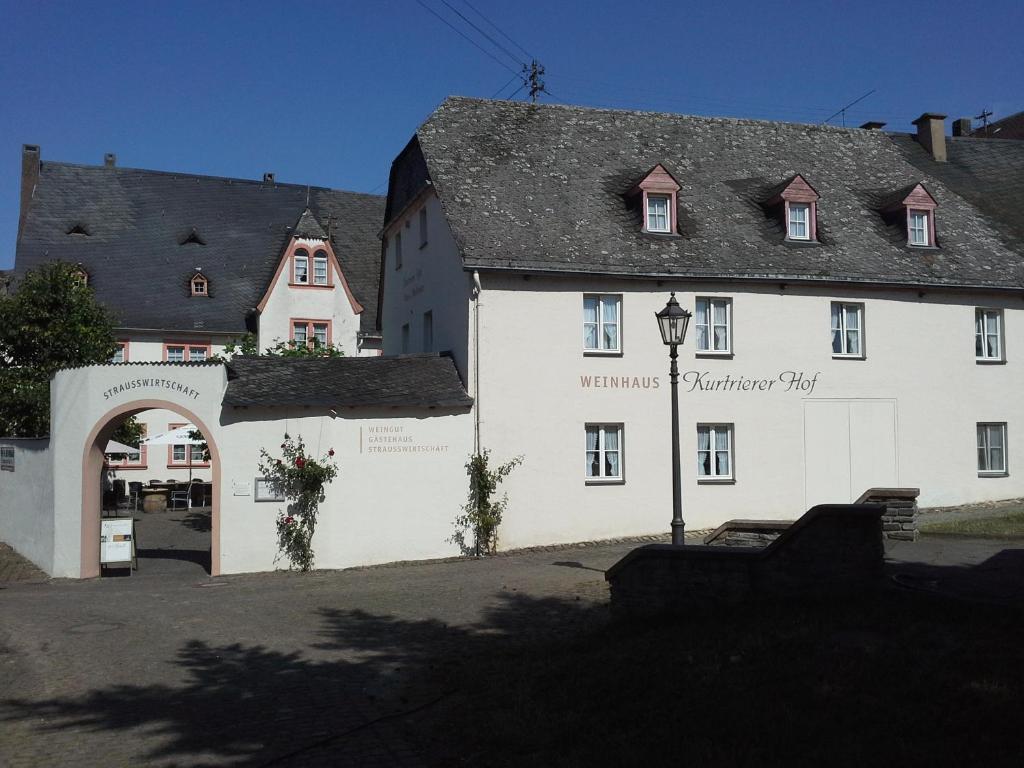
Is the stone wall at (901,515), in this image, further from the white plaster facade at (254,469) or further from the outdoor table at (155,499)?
the outdoor table at (155,499)

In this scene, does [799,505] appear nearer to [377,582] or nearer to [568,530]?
[568,530]

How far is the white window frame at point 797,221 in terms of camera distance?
24.0 m

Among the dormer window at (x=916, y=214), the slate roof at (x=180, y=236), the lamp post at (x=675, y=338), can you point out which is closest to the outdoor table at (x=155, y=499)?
the slate roof at (x=180, y=236)

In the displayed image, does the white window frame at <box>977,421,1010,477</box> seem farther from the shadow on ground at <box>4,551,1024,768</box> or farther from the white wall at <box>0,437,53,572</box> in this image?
the white wall at <box>0,437,53,572</box>

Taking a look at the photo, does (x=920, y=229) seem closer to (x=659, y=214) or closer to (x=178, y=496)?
(x=659, y=214)

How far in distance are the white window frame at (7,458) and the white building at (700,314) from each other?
9579 millimetres

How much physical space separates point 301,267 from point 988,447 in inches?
1114

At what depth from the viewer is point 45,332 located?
30688 millimetres

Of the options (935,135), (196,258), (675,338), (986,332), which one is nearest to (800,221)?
(986,332)

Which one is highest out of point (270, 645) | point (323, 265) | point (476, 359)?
point (323, 265)

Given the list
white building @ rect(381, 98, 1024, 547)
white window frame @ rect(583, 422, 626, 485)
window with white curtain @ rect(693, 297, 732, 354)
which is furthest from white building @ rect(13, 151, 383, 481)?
window with white curtain @ rect(693, 297, 732, 354)

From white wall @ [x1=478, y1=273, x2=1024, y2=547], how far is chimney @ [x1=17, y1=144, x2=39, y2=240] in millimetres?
35284

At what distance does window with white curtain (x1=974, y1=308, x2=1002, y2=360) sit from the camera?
81.6ft

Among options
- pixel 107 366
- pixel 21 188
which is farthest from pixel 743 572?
pixel 21 188
